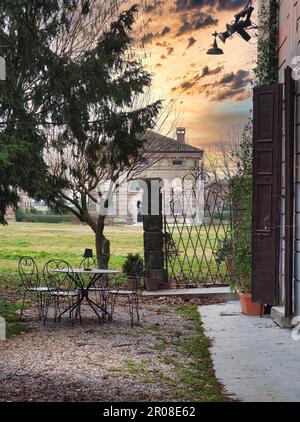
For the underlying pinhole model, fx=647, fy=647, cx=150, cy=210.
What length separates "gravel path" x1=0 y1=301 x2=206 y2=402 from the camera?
4.72m

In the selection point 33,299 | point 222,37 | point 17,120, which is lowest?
point 33,299

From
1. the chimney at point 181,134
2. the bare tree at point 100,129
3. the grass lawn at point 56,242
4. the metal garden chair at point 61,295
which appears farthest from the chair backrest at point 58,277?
the chimney at point 181,134

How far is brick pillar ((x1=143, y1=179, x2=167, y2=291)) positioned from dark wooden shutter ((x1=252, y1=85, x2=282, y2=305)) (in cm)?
325

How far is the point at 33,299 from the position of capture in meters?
10.4

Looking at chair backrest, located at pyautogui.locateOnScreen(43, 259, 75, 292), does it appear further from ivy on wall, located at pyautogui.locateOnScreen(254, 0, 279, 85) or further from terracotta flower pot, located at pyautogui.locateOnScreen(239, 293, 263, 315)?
ivy on wall, located at pyautogui.locateOnScreen(254, 0, 279, 85)

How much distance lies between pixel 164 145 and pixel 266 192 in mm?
7022

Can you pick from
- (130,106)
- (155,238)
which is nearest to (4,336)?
(155,238)

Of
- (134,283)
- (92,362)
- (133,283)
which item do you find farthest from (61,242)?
(92,362)

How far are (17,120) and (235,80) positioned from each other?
702 centimetres

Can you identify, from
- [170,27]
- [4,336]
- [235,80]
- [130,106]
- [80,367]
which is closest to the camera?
[80,367]

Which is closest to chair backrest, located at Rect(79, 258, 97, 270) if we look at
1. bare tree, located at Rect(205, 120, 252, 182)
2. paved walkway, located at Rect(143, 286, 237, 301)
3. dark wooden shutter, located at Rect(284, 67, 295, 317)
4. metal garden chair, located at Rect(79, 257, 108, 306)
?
metal garden chair, located at Rect(79, 257, 108, 306)

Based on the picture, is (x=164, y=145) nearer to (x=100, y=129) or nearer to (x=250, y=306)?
(x=100, y=129)

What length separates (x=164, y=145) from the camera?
14922 mm
